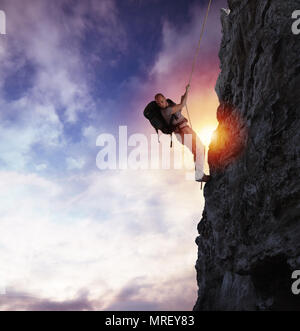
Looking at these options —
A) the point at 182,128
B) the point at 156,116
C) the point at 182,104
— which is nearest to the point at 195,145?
the point at 182,128

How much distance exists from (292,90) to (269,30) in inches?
99.4

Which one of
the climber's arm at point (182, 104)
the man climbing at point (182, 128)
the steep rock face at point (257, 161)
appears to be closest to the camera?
the steep rock face at point (257, 161)

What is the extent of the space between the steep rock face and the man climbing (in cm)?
66

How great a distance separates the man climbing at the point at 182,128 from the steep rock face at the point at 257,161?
2.16ft

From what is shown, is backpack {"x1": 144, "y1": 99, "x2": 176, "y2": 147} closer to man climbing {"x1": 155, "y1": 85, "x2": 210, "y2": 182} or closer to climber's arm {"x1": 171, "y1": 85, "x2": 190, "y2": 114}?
man climbing {"x1": 155, "y1": 85, "x2": 210, "y2": 182}

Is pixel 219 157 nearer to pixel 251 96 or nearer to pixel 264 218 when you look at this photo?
pixel 251 96

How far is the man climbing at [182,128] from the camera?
13852 mm

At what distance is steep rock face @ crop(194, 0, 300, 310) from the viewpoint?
9.25 meters

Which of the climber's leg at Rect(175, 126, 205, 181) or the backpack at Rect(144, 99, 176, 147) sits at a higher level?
the backpack at Rect(144, 99, 176, 147)

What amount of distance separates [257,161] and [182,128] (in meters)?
4.61

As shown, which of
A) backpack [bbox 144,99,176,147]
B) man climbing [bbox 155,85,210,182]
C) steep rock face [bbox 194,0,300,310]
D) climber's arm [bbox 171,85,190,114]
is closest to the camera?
steep rock face [bbox 194,0,300,310]

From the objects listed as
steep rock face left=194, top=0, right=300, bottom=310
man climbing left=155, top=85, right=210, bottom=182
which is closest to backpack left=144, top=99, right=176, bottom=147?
man climbing left=155, top=85, right=210, bottom=182

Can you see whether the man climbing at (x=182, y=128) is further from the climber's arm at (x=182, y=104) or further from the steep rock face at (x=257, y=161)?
the steep rock face at (x=257, y=161)

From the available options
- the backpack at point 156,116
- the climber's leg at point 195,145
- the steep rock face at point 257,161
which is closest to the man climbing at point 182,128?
the climber's leg at point 195,145
